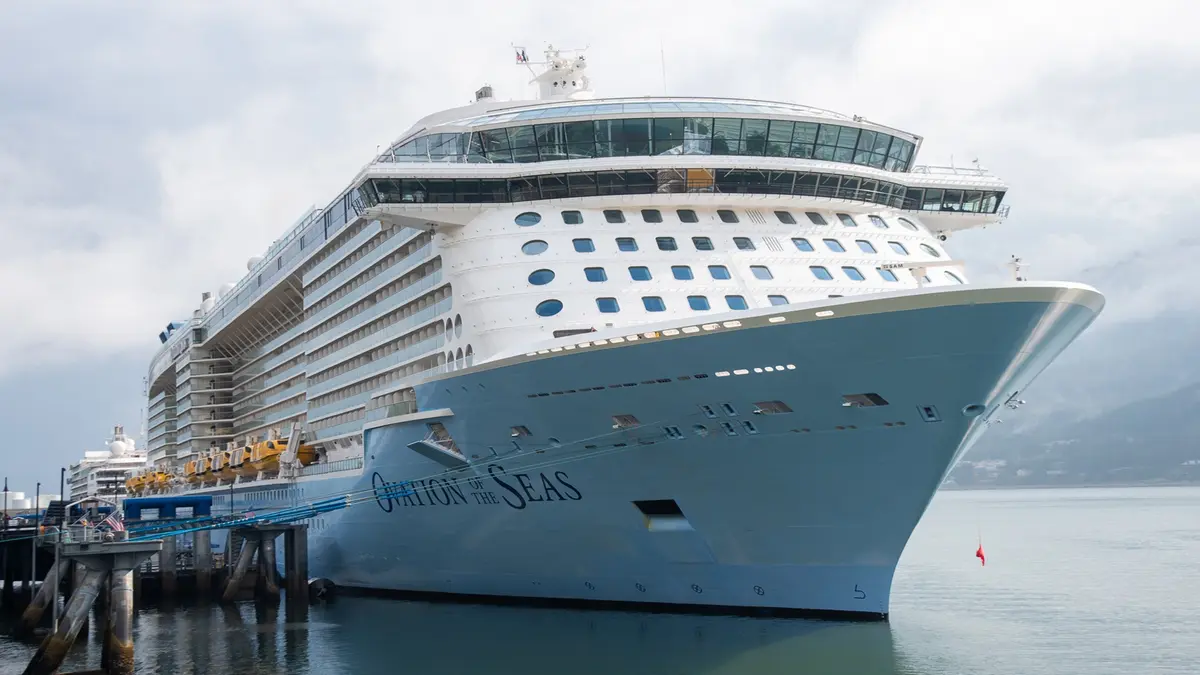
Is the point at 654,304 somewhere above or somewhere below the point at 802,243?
below

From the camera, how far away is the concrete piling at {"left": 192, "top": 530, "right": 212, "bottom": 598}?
34375 mm

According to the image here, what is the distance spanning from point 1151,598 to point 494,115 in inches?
767

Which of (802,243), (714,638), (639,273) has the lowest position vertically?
(714,638)

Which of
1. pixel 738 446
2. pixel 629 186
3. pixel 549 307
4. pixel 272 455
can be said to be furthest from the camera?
pixel 272 455

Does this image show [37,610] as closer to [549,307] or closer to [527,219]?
[527,219]

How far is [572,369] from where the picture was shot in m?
19.3

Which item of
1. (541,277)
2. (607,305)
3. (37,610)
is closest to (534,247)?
(541,277)

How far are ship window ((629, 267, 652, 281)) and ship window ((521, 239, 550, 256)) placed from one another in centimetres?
184

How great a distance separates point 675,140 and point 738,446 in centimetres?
737

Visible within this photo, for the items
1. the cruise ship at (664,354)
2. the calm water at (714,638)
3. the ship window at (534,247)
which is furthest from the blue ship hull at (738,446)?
the ship window at (534,247)

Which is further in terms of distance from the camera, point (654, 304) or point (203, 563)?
point (203, 563)

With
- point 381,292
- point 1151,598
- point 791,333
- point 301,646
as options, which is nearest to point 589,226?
point 791,333

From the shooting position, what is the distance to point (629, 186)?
2295 cm

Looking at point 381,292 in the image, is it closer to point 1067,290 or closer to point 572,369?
point 572,369
